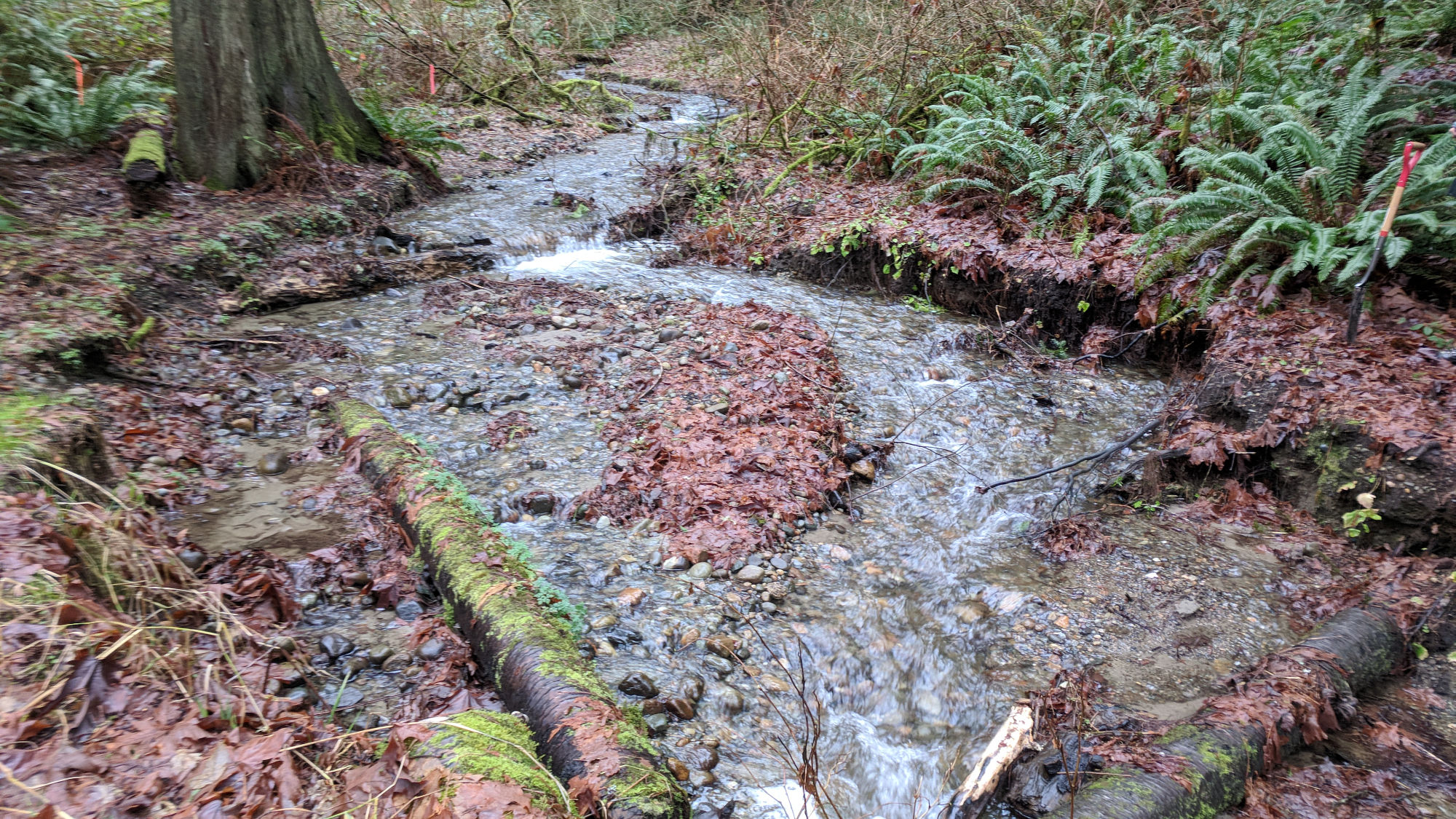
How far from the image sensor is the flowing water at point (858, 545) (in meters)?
3.29

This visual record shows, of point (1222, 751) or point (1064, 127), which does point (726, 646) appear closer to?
point (1222, 751)

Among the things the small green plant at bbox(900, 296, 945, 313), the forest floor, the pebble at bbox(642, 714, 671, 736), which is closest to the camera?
the forest floor

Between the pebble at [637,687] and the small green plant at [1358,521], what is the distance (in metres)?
4.09

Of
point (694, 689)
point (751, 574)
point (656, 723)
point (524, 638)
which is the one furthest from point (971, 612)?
point (524, 638)

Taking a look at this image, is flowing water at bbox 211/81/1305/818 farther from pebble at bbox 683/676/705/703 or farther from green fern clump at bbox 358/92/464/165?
green fern clump at bbox 358/92/464/165

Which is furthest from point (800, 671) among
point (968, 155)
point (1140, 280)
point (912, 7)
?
point (912, 7)


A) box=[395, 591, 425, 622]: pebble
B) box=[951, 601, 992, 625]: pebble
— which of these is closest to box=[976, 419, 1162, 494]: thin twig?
box=[951, 601, 992, 625]: pebble

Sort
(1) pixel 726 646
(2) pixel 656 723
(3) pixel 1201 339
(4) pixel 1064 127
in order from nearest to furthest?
(2) pixel 656 723, (1) pixel 726 646, (3) pixel 1201 339, (4) pixel 1064 127

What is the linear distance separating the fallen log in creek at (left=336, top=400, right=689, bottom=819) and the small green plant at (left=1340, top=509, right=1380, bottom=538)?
4.17m

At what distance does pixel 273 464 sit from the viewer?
173 inches

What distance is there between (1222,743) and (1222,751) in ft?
0.15

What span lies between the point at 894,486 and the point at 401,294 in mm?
5396

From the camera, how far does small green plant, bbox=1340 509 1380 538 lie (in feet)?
13.1

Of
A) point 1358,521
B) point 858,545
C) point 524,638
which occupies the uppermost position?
point 1358,521
